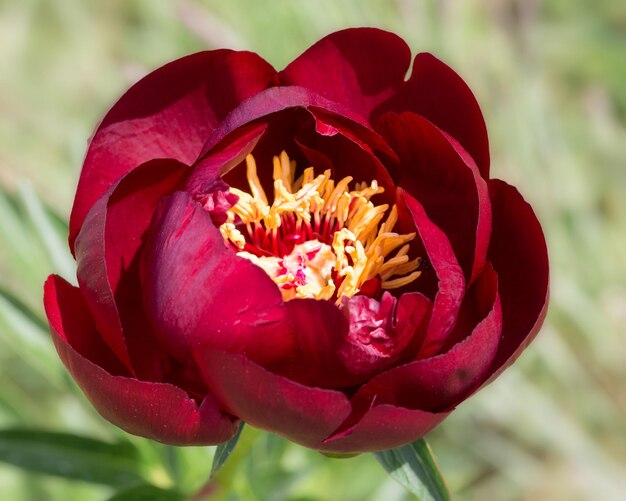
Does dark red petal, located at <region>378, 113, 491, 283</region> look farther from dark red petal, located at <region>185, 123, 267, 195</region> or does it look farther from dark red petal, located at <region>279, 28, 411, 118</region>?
dark red petal, located at <region>185, 123, 267, 195</region>

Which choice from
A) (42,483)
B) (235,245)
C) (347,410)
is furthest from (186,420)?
(42,483)

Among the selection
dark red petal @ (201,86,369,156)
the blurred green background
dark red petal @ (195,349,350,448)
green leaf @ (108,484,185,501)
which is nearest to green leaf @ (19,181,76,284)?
the blurred green background

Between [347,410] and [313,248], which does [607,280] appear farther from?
[347,410]

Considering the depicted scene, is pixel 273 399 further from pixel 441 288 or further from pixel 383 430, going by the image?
pixel 441 288

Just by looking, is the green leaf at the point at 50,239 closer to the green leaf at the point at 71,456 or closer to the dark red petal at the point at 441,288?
the green leaf at the point at 71,456

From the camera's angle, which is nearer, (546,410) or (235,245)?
(235,245)

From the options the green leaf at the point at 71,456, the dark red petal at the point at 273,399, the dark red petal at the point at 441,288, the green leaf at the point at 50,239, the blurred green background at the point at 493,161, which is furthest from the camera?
the blurred green background at the point at 493,161

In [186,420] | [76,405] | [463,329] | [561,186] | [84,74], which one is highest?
[84,74]

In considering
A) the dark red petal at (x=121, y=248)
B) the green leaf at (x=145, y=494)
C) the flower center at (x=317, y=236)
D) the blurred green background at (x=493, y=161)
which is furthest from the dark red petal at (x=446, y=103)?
the blurred green background at (x=493, y=161)
